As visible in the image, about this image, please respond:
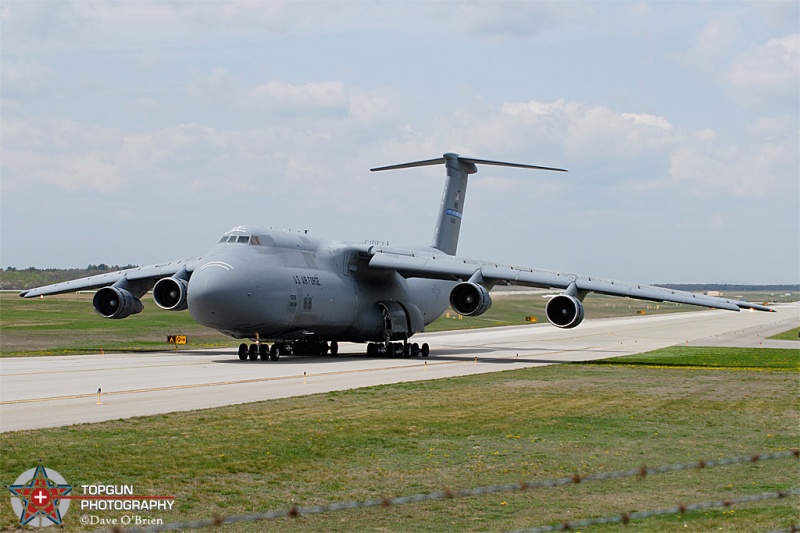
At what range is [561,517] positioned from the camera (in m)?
10.3

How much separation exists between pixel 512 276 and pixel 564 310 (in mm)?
3081

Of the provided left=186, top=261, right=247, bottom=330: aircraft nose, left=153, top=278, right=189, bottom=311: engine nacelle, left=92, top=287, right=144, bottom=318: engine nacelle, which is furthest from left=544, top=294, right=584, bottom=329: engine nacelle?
left=92, top=287, right=144, bottom=318: engine nacelle

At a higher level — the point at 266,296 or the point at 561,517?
the point at 266,296

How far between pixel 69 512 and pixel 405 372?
19.6m

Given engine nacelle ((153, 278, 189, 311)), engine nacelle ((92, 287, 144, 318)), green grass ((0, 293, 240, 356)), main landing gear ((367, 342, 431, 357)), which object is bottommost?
green grass ((0, 293, 240, 356))

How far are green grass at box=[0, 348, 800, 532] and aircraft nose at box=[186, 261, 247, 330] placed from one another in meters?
9.21

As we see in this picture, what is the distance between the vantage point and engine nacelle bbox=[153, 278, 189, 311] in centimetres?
3522

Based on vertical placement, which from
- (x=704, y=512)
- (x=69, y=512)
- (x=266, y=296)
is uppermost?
(x=266, y=296)

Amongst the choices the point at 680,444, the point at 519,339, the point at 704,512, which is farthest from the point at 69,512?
the point at 519,339

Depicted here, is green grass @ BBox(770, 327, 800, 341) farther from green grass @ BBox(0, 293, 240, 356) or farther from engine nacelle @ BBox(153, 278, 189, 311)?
engine nacelle @ BBox(153, 278, 189, 311)

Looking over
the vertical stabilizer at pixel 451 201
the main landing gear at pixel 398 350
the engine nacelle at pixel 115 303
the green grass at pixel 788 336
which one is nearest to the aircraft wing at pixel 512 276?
the main landing gear at pixel 398 350

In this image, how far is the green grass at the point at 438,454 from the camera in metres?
10.5

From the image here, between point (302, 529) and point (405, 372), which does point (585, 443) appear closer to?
point (302, 529)

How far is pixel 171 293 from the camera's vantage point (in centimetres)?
3588
